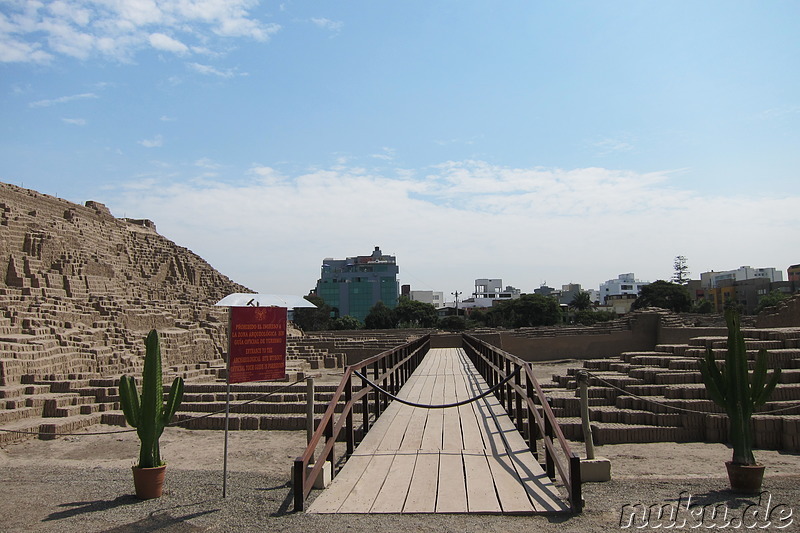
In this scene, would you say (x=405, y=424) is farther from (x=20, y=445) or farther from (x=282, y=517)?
(x=20, y=445)

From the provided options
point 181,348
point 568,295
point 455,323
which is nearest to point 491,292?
point 568,295

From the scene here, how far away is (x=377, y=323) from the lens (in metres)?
81.6

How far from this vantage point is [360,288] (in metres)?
118

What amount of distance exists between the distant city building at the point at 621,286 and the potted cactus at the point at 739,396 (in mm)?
151252

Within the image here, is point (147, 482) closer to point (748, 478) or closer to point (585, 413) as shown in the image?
point (585, 413)

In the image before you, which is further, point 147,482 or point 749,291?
point 749,291

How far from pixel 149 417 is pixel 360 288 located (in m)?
112

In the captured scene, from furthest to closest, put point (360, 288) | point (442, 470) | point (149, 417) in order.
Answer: point (360, 288) → point (149, 417) → point (442, 470)

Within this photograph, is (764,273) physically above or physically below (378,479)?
above

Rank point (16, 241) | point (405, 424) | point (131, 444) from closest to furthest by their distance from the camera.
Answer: point (405, 424)
point (131, 444)
point (16, 241)

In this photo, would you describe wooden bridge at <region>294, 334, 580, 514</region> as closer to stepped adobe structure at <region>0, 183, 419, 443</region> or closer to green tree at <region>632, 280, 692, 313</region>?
stepped adobe structure at <region>0, 183, 419, 443</region>

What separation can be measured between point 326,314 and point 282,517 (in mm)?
80831

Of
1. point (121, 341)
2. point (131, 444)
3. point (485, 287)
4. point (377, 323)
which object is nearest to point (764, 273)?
point (485, 287)

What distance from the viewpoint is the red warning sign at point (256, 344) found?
6.31m
